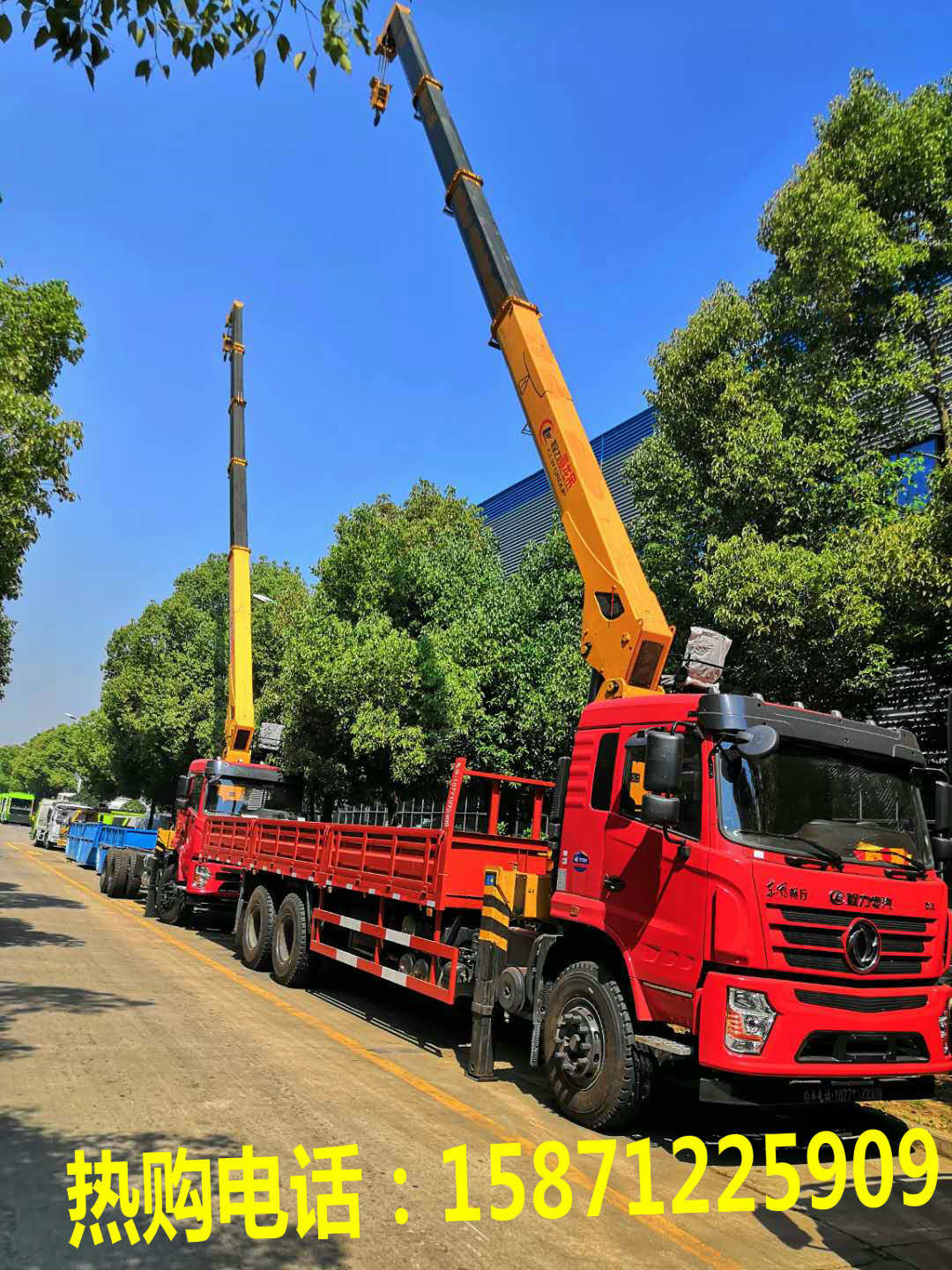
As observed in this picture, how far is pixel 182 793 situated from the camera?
16.0m

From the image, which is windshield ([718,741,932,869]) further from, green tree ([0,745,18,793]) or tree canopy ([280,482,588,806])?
green tree ([0,745,18,793])

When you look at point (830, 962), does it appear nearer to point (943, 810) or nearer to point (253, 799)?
point (943, 810)

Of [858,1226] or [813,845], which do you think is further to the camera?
[813,845]

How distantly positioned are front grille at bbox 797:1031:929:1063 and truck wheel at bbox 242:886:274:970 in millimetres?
7693

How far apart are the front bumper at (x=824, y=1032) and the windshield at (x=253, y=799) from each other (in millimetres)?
10874

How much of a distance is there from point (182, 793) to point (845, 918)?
13109mm

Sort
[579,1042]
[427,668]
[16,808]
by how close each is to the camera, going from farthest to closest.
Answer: [16,808]
[427,668]
[579,1042]

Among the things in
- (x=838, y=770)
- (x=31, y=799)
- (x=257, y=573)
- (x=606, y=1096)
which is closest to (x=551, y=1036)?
(x=606, y=1096)

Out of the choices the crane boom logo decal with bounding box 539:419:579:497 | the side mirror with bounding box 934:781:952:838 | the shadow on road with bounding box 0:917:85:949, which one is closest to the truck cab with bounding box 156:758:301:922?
the shadow on road with bounding box 0:917:85:949

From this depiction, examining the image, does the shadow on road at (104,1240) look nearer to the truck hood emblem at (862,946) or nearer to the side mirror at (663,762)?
the side mirror at (663,762)

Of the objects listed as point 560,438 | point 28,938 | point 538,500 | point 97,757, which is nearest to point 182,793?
point 28,938

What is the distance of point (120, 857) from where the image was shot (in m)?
21.1

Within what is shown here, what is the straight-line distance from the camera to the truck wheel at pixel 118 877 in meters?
20.9

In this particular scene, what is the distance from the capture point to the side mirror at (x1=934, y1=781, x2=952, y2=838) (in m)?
6.21
